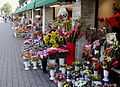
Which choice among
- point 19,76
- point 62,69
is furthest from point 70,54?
point 19,76

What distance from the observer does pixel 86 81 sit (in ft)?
21.1

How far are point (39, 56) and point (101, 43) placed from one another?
3.79 meters

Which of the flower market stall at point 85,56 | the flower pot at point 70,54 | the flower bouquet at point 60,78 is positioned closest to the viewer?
the flower market stall at point 85,56

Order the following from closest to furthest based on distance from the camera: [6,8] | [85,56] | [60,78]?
[60,78] < [85,56] < [6,8]

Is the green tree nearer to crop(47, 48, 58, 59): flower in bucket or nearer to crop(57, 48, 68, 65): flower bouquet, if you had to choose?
crop(47, 48, 58, 59): flower in bucket

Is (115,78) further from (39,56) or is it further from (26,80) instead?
(39,56)

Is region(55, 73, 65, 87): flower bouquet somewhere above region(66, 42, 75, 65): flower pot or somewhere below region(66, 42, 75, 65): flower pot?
below

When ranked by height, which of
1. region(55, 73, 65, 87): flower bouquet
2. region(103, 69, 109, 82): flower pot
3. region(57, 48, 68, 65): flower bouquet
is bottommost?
region(55, 73, 65, 87): flower bouquet

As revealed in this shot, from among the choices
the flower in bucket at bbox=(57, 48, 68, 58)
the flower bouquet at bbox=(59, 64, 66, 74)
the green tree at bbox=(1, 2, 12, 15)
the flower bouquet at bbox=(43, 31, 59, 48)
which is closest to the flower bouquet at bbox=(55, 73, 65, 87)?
the flower bouquet at bbox=(59, 64, 66, 74)

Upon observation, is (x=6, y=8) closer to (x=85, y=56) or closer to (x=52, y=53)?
(x=52, y=53)

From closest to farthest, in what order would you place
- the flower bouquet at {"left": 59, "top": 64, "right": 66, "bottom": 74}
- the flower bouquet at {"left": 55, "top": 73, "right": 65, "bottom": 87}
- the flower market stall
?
the flower market stall
the flower bouquet at {"left": 55, "top": 73, "right": 65, "bottom": 87}
the flower bouquet at {"left": 59, "top": 64, "right": 66, "bottom": 74}

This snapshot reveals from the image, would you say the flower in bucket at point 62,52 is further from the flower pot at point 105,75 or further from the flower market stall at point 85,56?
the flower pot at point 105,75

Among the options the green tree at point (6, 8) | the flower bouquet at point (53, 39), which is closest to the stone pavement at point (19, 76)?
the flower bouquet at point (53, 39)

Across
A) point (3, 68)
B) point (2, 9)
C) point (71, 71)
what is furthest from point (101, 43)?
point (2, 9)
